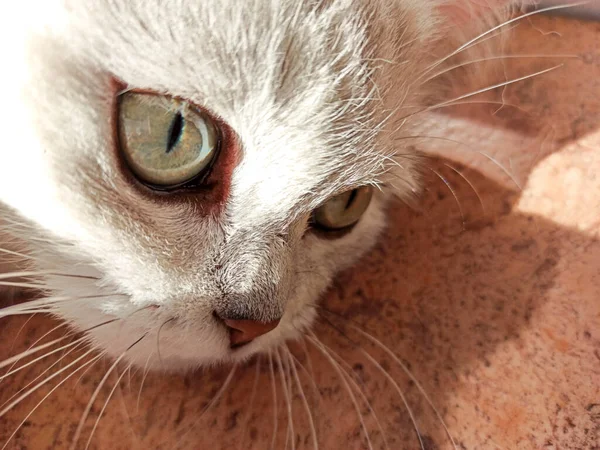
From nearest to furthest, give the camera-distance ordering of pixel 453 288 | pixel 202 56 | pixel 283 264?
pixel 202 56 < pixel 283 264 < pixel 453 288

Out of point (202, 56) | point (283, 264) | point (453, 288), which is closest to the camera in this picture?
point (202, 56)

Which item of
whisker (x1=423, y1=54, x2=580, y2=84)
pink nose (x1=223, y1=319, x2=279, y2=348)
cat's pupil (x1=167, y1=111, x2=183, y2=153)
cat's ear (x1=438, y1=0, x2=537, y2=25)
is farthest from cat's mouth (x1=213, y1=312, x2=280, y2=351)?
cat's ear (x1=438, y1=0, x2=537, y2=25)

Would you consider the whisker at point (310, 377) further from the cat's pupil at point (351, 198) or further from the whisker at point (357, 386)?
the cat's pupil at point (351, 198)

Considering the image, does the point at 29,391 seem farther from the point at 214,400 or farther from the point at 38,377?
the point at 214,400

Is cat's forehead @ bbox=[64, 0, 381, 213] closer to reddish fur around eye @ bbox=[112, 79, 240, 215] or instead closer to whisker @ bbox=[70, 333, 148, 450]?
reddish fur around eye @ bbox=[112, 79, 240, 215]

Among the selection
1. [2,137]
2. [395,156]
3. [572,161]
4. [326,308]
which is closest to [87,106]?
[2,137]

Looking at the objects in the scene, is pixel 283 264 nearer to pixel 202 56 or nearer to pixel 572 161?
pixel 202 56

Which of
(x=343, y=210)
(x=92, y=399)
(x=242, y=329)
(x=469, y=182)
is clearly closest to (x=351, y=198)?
(x=343, y=210)
